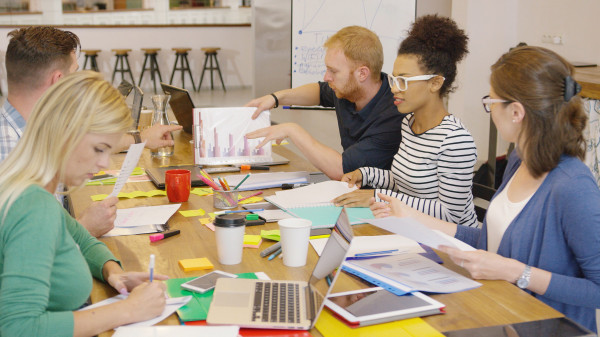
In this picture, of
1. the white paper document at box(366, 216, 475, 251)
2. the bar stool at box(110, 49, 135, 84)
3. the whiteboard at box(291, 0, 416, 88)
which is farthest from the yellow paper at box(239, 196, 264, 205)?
the bar stool at box(110, 49, 135, 84)

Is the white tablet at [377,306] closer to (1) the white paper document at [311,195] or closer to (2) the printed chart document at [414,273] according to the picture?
(2) the printed chart document at [414,273]

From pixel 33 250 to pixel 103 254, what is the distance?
38cm

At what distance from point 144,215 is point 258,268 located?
0.59 metres

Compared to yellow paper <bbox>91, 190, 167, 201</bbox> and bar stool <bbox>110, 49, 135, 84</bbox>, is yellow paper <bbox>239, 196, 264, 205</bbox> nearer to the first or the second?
yellow paper <bbox>91, 190, 167, 201</bbox>

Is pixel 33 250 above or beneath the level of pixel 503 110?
beneath

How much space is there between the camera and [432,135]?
2135 millimetres

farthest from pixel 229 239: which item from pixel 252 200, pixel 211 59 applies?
pixel 211 59

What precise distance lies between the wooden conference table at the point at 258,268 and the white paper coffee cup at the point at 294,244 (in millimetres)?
19

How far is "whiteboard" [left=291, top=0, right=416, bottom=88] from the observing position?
4.29 m

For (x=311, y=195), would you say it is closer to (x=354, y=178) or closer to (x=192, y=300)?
(x=354, y=178)

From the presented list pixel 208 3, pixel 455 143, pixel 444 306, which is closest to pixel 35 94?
pixel 455 143

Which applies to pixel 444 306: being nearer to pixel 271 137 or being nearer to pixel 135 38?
pixel 271 137

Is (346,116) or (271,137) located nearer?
(271,137)

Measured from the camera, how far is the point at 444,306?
50.4 inches
